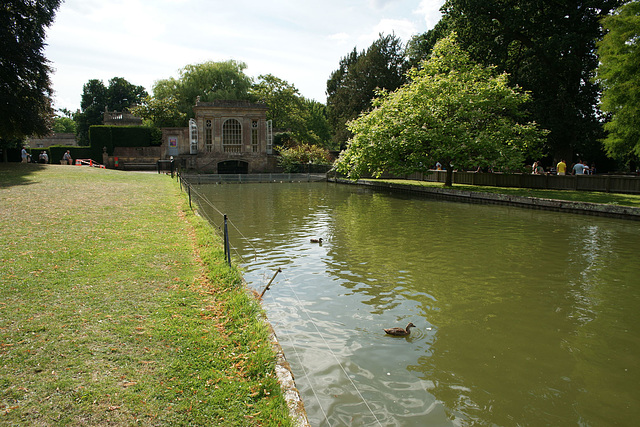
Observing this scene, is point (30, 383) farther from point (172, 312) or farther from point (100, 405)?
point (172, 312)

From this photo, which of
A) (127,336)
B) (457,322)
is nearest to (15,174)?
(127,336)

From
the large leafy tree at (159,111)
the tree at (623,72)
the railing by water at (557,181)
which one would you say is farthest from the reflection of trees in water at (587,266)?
the large leafy tree at (159,111)

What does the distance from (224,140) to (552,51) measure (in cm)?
3241

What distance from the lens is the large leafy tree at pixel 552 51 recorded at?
92.6 feet

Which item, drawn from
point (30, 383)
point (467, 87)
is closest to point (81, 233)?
point (30, 383)

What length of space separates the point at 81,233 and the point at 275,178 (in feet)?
105

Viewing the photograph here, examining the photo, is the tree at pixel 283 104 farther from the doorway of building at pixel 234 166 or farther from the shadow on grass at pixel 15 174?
the shadow on grass at pixel 15 174

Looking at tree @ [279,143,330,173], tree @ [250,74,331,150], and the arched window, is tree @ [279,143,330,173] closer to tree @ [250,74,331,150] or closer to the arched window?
the arched window

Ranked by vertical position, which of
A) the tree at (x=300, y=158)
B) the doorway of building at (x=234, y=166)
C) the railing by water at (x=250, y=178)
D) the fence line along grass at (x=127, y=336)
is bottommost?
the fence line along grass at (x=127, y=336)

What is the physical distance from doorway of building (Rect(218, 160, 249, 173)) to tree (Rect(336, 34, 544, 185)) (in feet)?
67.4

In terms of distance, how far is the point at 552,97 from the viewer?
29.5 metres

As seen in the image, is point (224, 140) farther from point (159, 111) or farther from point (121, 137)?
point (121, 137)

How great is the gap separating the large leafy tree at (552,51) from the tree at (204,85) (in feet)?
107

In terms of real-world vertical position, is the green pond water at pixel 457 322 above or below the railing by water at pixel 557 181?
below
